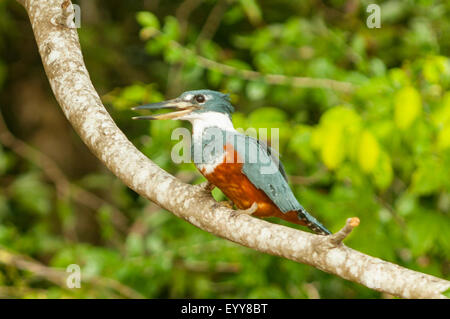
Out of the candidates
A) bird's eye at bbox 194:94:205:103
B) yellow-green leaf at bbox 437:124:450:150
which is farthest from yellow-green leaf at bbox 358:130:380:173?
bird's eye at bbox 194:94:205:103

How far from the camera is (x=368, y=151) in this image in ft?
8.68

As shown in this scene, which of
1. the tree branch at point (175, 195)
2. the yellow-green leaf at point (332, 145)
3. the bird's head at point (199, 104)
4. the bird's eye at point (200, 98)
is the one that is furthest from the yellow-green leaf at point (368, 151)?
the tree branch at point (175, 195)

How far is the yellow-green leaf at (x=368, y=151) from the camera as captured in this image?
262 cm

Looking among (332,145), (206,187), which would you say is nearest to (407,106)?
(332,145)

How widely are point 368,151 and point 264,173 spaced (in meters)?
0.73

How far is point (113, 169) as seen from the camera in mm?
1915

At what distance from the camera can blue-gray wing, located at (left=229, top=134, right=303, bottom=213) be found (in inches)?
→ 82.0

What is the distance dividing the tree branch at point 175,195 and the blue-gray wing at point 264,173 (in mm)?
256

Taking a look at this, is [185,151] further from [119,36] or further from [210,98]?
[119,36]

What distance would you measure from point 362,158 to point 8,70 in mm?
4024

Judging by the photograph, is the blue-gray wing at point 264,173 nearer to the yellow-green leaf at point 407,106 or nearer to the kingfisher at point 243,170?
the kingfisher at point 243,170

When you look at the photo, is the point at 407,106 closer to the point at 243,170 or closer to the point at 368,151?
the point at 368,151
